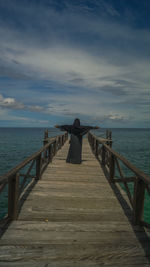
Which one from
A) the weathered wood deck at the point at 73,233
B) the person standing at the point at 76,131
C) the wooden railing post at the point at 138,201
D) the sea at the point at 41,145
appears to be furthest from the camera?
the sea at the point at 41,145

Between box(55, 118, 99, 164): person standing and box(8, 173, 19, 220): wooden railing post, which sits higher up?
box(55, 118, 99, 164): person standing

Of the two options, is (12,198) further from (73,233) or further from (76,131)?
(76,131)

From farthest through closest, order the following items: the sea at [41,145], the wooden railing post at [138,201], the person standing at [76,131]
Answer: the sea at [41,145], the person standing at [76,131], the wooden railing post at [138,201]

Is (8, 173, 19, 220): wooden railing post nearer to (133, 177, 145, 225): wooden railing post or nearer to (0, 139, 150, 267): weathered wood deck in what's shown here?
(0, 139, 150, 267): weathered wood deck

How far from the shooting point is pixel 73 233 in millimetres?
3412

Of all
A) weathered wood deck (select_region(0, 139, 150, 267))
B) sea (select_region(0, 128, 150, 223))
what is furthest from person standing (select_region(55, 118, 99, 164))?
weathered wood deck (select_region(0, 139, 150, 267))

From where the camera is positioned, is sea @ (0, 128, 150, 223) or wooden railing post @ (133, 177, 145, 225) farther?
sea @ (0, 128, 150, 223)

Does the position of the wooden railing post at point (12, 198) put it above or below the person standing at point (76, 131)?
below

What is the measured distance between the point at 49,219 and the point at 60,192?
164 cm

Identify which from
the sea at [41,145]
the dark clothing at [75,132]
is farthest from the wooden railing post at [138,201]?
the dark clothing at [75,132]

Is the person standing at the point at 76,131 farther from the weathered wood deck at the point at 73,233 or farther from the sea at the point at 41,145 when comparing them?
the weathered wood deck at the point at 73,233

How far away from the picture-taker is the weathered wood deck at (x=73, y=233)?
2.75m

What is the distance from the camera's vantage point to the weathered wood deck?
2.75m

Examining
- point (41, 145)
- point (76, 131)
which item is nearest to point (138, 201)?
point (76, 131)
